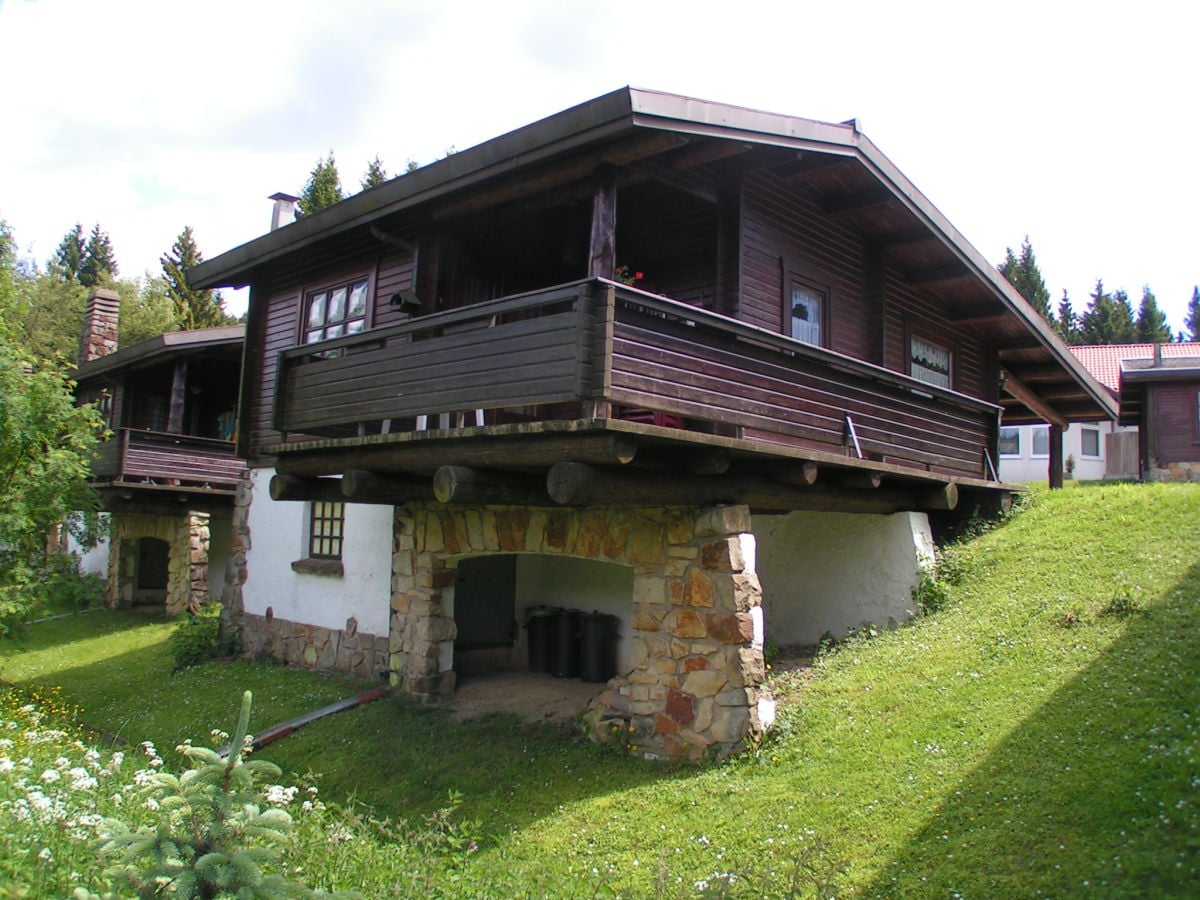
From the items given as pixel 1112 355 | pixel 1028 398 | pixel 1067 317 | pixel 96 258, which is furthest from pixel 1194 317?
pixel 96 258

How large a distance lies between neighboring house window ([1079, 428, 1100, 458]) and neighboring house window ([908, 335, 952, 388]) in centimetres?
1978

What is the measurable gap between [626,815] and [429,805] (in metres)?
1.96

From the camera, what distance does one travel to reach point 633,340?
6738 mm

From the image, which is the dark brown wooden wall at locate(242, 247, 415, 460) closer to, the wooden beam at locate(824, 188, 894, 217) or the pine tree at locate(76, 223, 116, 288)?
the wooden beam at locate(824, 188, 894, 217)

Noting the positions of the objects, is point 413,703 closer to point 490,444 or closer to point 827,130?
point 490,444

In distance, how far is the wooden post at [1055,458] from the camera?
667 inches

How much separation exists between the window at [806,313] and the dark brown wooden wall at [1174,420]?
1739 cm

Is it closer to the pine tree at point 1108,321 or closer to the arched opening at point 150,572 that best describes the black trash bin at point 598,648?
the arched opening at point 150,572

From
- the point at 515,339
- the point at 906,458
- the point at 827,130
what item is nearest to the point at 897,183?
the point at 827,130

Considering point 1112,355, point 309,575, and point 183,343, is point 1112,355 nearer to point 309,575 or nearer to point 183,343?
point 309,575

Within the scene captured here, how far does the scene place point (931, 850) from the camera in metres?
5.51

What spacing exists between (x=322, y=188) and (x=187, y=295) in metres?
7.73

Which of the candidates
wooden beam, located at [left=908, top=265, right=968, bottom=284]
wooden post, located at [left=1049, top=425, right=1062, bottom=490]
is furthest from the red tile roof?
wooden beam, located at [left=908, top=265, right=968, bottom=284]

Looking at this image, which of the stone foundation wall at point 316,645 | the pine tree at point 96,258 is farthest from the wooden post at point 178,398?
the pine tree at point 96,258
